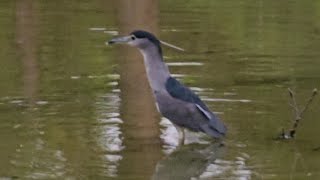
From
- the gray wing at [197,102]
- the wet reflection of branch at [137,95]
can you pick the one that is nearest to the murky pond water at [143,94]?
the wet reflection of branch at [137,95]

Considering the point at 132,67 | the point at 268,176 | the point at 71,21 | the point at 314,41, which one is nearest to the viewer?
the point at 268,176

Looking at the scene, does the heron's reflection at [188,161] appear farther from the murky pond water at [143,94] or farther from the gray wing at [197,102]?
the gray wing at [197,102]

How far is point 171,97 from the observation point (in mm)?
9031

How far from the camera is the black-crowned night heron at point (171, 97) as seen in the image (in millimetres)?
8844

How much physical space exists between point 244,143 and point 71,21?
25.8ft

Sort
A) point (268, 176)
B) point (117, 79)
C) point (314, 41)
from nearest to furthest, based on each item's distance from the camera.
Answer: point (268, 176) < point (117, 79) < point (314, 41)

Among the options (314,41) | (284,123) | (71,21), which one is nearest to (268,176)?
(284,123)

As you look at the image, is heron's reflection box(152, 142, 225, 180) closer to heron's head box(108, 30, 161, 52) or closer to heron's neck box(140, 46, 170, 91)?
heron's neck box(140, 46, 170, 91)

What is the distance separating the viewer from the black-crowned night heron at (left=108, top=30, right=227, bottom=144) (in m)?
8.84

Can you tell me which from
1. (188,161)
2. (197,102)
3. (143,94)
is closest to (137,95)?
(143,94)

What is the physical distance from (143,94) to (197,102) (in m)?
0.67

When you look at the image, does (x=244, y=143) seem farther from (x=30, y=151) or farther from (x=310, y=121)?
(x=30, y=151)

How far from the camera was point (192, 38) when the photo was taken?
14.9 m

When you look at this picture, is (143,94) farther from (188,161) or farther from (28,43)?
(28,43)
